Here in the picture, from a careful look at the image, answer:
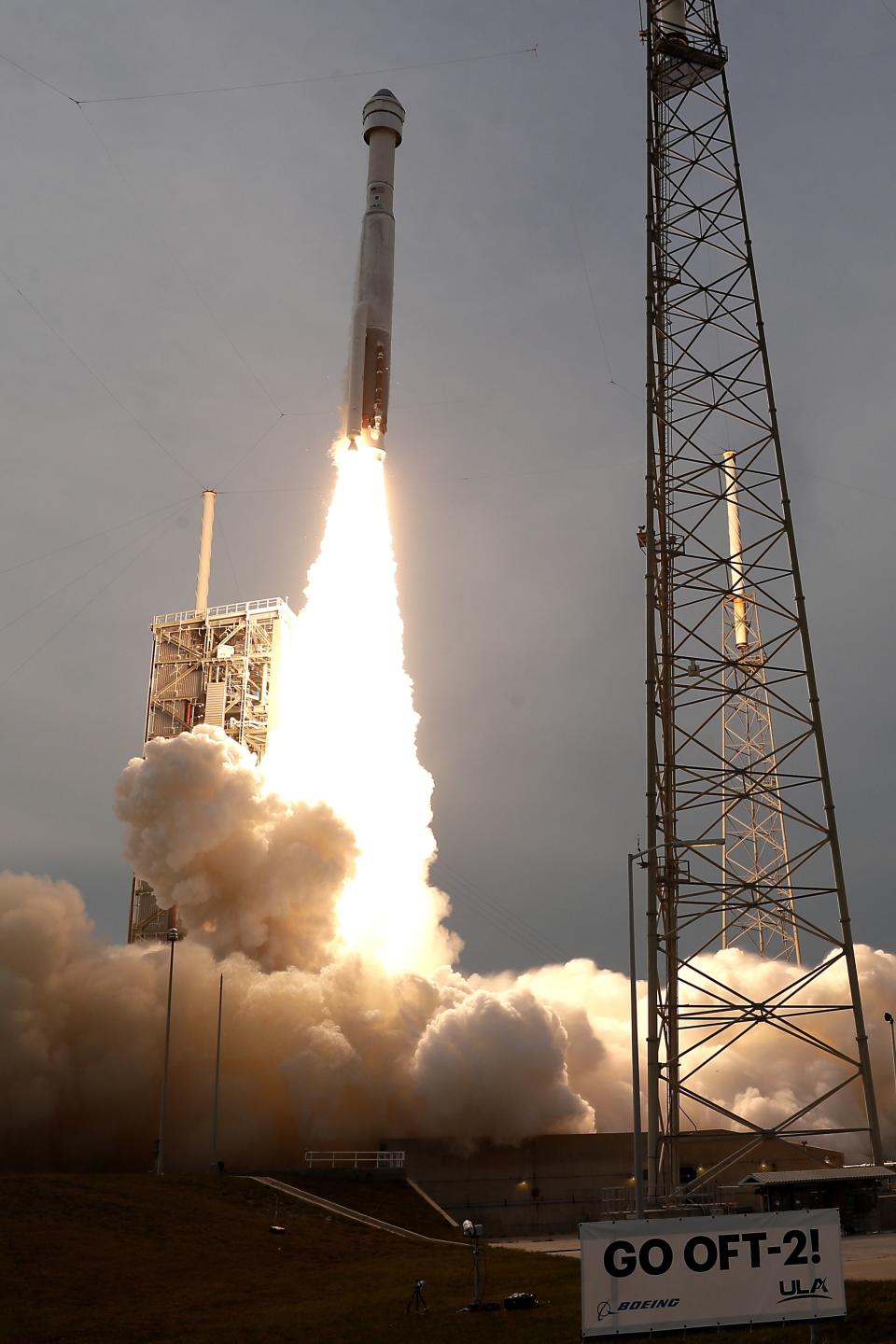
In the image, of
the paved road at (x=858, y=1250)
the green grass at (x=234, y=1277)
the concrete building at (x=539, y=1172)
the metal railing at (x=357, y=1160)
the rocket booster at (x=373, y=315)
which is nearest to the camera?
the green grass at (x=234, y=1277)

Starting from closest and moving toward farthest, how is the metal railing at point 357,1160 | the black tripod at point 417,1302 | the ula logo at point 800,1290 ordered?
the ula logo at point 800,1290 → the black tripod at point 417,1302 → the metal railing at point 357,1160

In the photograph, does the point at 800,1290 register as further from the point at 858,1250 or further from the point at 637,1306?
the point at 858,1250

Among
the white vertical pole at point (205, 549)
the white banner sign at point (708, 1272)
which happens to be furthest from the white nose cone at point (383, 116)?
the white banner sign at point (708, 1272)

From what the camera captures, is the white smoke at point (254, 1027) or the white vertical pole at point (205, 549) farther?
the white vertical pole at point (205, 549)

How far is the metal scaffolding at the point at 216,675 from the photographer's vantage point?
82062 mm

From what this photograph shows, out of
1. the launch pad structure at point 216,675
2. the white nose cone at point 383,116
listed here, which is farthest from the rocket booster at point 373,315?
the launch pad structure at point 216,675

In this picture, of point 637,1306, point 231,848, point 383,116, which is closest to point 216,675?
Result: point 231,848

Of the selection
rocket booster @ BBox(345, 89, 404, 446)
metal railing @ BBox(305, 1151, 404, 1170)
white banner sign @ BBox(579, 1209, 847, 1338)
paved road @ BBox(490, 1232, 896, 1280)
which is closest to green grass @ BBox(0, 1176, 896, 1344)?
paved road @ BBox(490, 1232, 896, 1280)

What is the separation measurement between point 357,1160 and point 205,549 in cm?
4428

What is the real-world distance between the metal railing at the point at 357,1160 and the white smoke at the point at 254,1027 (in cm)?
157

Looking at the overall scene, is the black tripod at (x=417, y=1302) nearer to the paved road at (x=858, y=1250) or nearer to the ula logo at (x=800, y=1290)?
Result: the paved road at (x=858, y=1250)

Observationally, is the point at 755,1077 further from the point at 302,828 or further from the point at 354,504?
the point at 354,504

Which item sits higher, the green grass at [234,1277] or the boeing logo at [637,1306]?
the boeing logo at [637,1306]

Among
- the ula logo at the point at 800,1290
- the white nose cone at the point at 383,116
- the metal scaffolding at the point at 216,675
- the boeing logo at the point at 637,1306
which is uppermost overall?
the white nose cone at the point at 383,116
